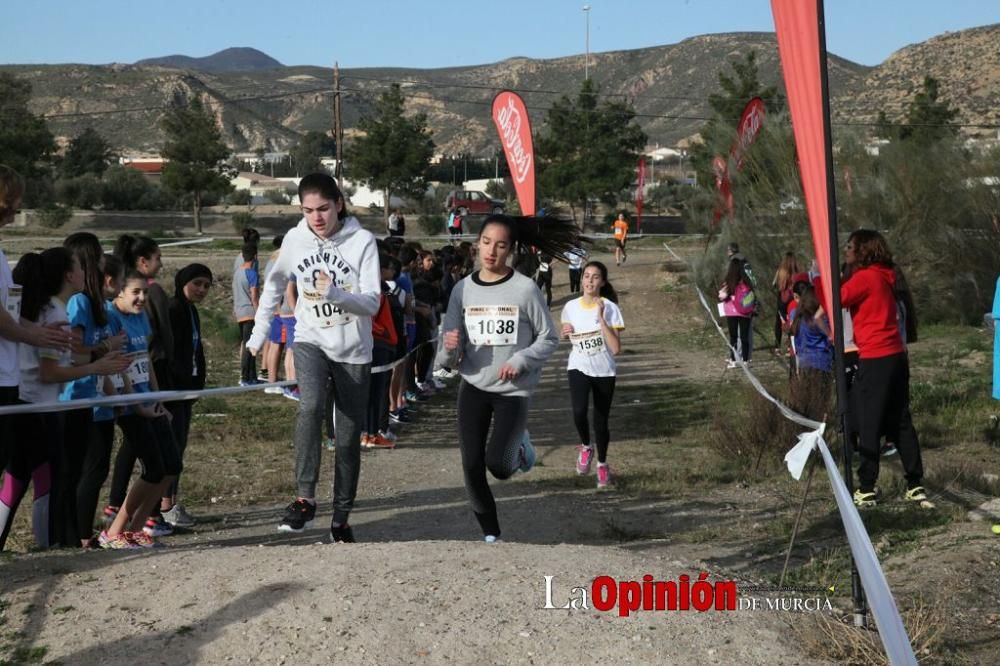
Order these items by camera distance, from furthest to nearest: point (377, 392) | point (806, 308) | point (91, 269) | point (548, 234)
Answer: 1. point (806, 308)
2. point (377, 392)
3. point (548, 234)
4. point (91, 269)

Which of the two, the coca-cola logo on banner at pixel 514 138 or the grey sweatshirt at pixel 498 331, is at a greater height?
the coca-cola logo on banner at pixel 514 138

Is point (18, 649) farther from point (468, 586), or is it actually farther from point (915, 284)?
point (915, 284)

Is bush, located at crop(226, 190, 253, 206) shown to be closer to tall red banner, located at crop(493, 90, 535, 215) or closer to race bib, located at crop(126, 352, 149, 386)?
tall red banner, located at crop(493, 90, 535, 215)

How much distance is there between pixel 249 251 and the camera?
16.1 m

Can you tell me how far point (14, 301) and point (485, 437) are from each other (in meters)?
2.58

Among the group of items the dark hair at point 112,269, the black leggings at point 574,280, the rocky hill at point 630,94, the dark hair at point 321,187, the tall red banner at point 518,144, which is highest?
the rocky hill at point 630,94

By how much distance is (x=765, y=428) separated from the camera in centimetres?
1121

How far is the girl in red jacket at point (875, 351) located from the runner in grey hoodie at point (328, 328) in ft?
12.4

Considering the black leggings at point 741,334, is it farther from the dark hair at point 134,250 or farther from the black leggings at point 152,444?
the black leggings at point 152,444

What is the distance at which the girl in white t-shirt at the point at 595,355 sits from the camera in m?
10.4

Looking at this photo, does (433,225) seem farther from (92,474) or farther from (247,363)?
(92,474)

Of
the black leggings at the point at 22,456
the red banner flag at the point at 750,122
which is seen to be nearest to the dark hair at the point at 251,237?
the red banner flag at the point at 750,122

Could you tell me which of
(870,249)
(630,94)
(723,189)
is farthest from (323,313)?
(630,94)

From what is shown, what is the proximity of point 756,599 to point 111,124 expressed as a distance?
158 m
